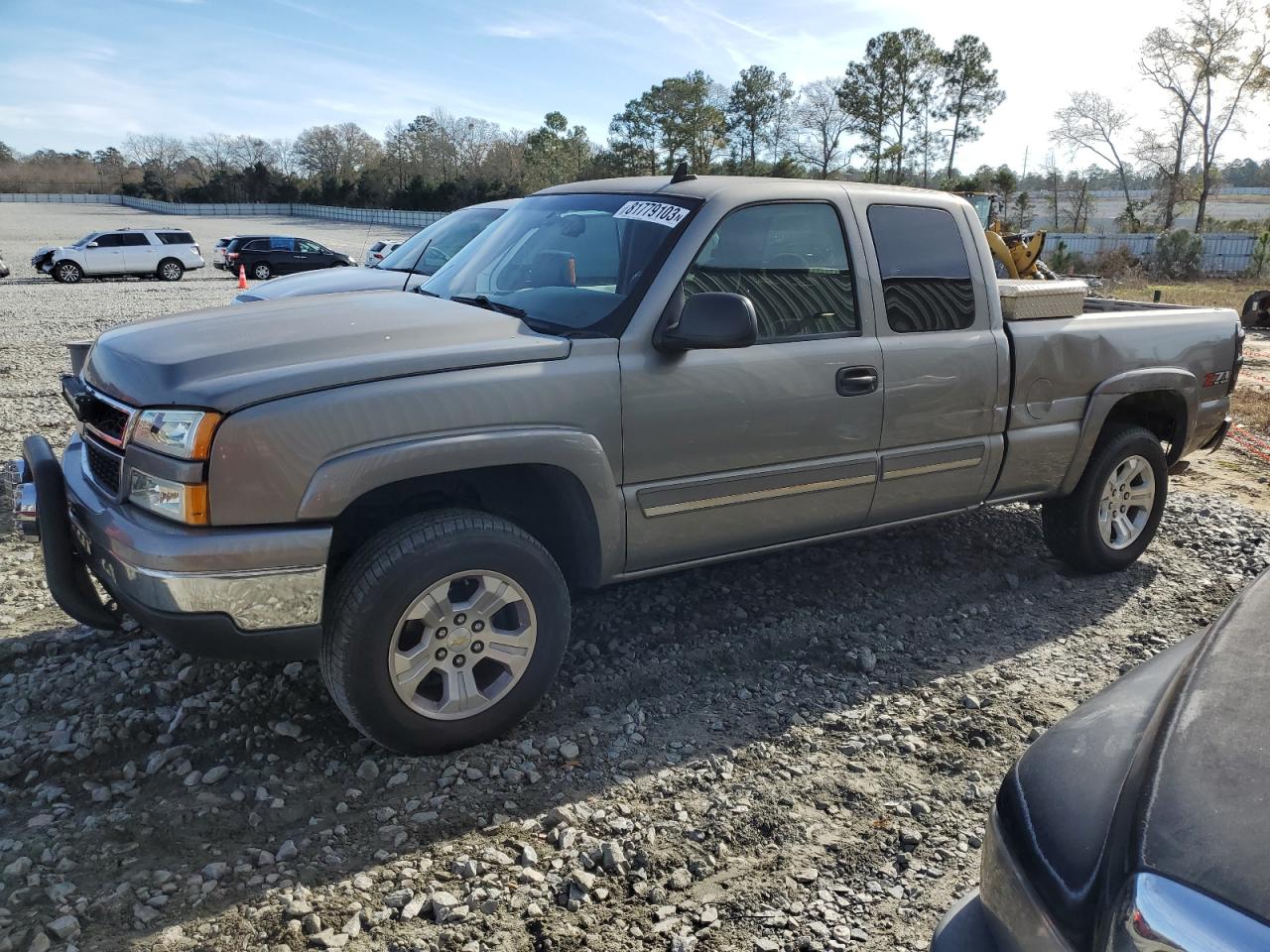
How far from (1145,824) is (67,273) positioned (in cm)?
3093

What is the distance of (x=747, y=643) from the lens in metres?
4.29

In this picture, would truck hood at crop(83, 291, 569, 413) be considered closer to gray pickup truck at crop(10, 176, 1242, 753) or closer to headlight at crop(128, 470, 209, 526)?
gray pickup truck at crop(10, 176, 1242, 753)

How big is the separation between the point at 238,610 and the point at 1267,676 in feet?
8.67

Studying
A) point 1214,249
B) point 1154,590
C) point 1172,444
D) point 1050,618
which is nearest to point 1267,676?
point 1050,618

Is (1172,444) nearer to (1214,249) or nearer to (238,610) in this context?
(238,610)

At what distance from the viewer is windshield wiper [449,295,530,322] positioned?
148 inches

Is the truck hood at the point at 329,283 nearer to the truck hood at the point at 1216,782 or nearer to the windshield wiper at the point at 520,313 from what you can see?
the windshield wiper at the point at 520,313

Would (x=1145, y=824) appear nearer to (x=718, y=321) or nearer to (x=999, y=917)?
(x=999, y=917)

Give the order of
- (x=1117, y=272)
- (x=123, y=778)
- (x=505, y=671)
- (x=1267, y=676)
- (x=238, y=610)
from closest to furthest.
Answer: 1. (x=1267, y=676)
2. (x=238, y=610)
3. (x=123, y=778)
4. (x=505, y=671)
5. (x=1117, y=272)

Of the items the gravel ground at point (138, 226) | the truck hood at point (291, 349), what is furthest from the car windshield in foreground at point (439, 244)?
the gravel ground at point (138, 226)

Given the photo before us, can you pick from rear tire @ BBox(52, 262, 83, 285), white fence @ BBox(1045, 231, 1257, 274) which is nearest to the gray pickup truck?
rear tire @ BBox(52, 262, 83, 285)

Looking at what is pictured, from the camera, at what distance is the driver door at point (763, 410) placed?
11.6 feet

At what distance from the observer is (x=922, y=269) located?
423 centimetres

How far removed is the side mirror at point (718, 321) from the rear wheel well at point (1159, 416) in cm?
266
